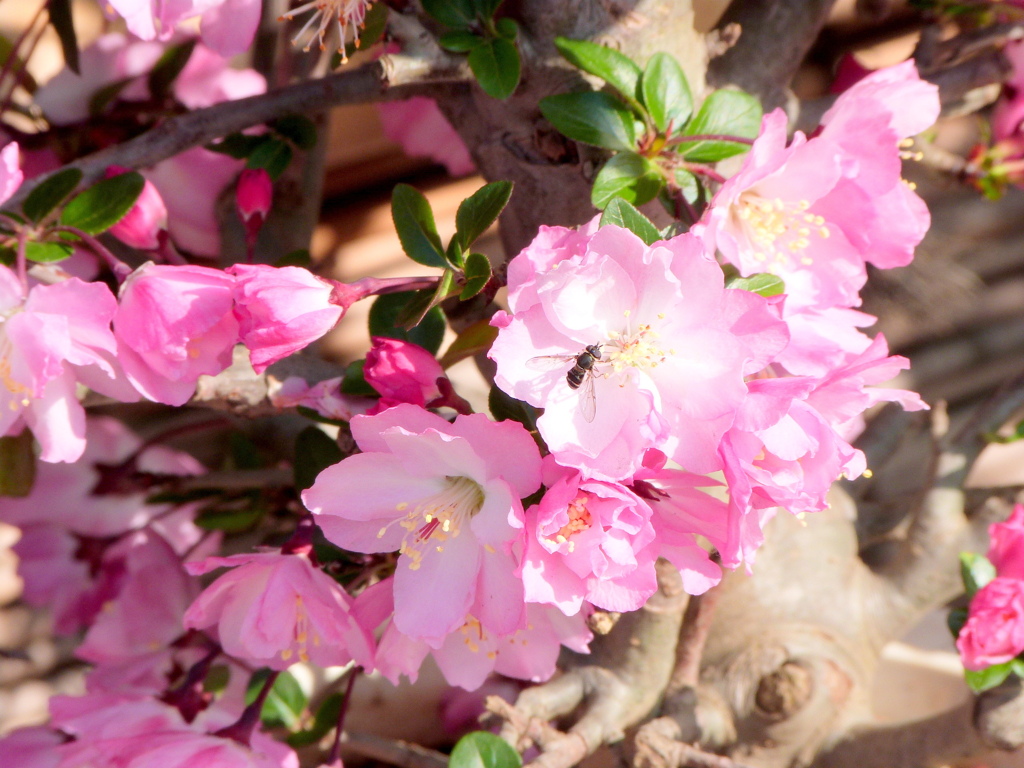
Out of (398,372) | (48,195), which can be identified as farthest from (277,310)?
(48,195)

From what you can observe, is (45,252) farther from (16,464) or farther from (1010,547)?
(1010,547)

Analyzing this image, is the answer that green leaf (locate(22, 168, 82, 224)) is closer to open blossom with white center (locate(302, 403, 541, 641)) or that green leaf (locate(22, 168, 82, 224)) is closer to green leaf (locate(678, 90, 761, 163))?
open blossom with white center (locate(302, 403, 541, 641))

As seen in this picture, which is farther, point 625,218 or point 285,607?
point 285,607

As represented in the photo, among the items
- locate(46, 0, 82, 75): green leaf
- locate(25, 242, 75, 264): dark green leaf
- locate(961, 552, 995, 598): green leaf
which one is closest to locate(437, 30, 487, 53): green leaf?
locate(25, 242, 75, 264): dark green leaf

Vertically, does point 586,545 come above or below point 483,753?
above

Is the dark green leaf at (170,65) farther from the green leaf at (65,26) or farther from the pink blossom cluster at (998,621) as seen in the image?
the pink blossom cluster at (998,621)

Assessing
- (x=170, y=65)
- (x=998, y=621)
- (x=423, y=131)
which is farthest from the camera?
(x=423, y=131)

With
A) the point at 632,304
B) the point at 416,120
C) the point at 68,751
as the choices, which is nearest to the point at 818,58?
the point at 416,120
